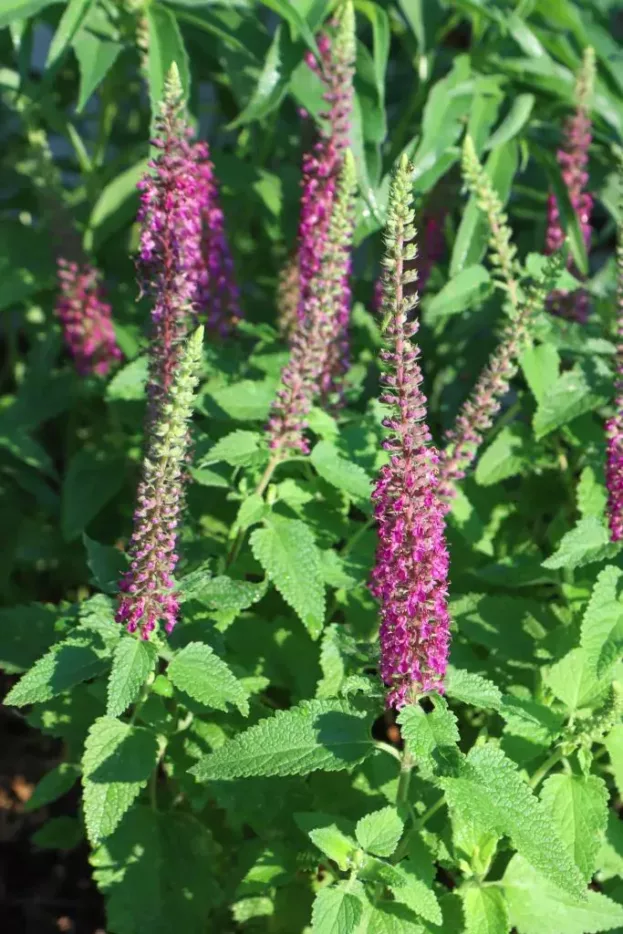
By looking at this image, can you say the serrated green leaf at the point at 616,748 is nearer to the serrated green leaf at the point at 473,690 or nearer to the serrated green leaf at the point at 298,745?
the serrated green leaf at the point at 473,690

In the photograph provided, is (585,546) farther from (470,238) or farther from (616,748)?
(470,238)

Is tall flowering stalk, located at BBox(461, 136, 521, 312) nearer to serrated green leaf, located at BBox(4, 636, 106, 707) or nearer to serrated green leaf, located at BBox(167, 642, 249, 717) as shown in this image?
serrated green leaf, located at BBox(167, 642, 249, 717)

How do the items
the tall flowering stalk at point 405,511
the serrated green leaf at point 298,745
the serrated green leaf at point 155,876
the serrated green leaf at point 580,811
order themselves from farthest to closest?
the serrated green leaf at point 155,876
the serrated green leaf at point 580,811
the serrated green leaf at point 298,745
the tall flowering stalk at point 405,511

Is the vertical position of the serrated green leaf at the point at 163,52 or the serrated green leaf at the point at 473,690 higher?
the serrated green leaf at the point at 163,52

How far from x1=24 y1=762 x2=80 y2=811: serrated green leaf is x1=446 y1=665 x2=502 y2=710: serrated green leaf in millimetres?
1254

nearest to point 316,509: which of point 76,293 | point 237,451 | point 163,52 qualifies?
point 237,451

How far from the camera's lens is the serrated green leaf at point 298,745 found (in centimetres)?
214

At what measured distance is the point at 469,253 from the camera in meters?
3.54

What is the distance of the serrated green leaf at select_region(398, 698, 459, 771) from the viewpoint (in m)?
2.07

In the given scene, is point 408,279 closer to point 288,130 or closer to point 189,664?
point 189,664

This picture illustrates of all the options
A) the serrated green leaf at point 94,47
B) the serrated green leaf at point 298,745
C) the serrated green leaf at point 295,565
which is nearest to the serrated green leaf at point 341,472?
the serrated green leaf at point 295,565

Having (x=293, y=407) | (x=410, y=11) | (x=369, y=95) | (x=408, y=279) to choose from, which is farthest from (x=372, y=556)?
(x=410, y=11)

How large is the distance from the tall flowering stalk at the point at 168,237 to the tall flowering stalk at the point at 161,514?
A: 249 mm

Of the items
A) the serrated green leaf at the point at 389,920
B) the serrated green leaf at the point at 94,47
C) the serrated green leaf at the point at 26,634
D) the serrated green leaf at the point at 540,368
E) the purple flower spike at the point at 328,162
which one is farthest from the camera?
the serrated green leaf at the point at 94,47
